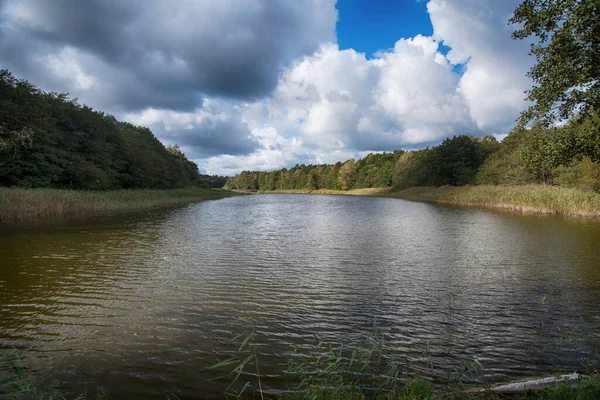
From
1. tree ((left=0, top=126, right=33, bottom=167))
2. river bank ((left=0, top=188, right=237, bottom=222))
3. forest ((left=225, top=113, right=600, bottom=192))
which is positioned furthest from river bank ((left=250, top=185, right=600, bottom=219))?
river bank ((left=0, top=188, right=237, bottom=222))

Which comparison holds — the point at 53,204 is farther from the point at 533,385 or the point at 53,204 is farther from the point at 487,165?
the point at 487,165

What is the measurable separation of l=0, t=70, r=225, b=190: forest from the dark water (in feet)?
28.9

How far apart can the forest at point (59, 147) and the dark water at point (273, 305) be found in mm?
8800

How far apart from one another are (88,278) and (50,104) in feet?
116

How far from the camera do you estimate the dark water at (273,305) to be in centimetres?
474

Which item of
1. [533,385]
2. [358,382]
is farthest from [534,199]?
[358,382]

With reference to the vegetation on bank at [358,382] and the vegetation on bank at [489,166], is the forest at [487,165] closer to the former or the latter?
the vegetation on bank at [489,166]

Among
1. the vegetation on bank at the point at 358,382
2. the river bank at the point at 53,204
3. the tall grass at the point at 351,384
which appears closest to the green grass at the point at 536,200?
the vegetation on bank at the point at 358,382

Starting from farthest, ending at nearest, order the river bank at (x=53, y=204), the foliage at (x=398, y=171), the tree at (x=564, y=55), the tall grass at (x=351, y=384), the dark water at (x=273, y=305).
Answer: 1. the foliage at (x=398, y=171)
2. the river bank at (x=53, y=204)
3. the tree at (x=564, y=55)
4. the dark water at (x=273, y=305)
5. the tall grass at (x=351, y=384)

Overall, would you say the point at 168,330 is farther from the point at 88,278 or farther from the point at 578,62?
the point at 578,62

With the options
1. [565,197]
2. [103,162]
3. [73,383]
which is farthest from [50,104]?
[565,197]

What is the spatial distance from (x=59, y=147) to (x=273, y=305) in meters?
38.8

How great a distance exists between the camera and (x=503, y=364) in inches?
184

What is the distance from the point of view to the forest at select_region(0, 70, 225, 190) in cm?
2612
